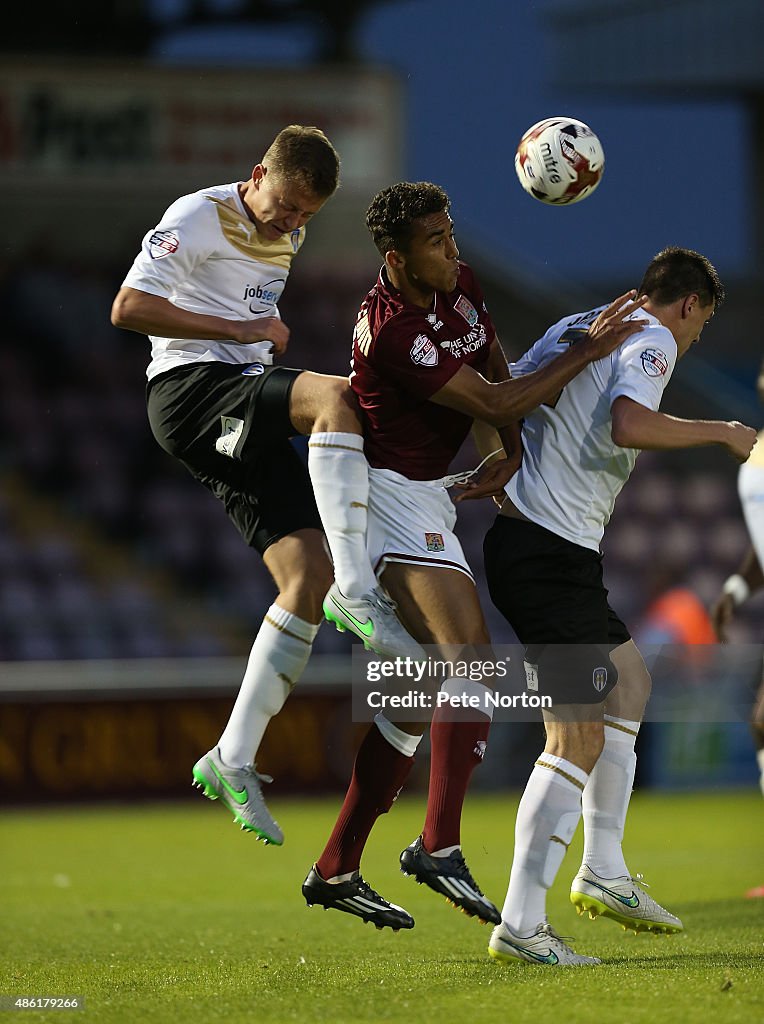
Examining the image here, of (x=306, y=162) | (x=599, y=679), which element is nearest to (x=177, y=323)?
(x=306, y=162)

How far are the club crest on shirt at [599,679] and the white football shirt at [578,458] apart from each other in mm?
411

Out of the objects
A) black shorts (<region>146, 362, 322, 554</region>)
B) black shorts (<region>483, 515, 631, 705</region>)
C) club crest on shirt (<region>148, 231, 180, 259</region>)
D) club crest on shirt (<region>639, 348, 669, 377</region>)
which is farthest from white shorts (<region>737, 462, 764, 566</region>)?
club crest on shirt (<region>148, 231, 180, 259</region>)

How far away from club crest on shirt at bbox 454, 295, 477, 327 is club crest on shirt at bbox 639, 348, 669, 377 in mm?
665

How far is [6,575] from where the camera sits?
14.9m

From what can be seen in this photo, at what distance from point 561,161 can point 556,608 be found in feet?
5.47

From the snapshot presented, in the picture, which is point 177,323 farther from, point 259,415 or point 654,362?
point 654,362

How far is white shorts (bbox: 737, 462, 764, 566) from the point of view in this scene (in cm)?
704

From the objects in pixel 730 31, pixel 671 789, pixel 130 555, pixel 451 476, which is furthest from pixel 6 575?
pixel 730 31

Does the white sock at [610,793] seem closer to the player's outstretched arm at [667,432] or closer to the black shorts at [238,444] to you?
the player's outstretched arm at [667,432]

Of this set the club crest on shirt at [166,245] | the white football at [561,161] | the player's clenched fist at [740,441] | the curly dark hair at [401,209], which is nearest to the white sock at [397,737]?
the player's clenched fist at [740,441]

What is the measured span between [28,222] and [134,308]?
12.5m

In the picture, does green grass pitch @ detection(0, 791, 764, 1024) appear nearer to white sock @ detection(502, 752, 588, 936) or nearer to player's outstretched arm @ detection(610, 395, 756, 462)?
white sock @ detection(502, 752, 588, 936)

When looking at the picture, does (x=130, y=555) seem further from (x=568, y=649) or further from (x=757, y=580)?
(x=568, y=649)

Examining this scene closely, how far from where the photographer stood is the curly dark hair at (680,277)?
5.21 meters
